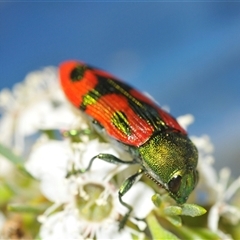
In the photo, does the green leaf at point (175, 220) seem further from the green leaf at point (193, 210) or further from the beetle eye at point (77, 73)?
the beetle eye at point (77, 73)

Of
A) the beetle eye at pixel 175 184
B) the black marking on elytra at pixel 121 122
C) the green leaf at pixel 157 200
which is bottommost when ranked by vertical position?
the green leaf at pixel 157 200

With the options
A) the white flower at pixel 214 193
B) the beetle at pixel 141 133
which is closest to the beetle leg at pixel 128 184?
the beetle at pixel 141 133

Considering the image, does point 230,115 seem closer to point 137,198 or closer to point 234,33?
point 234,33

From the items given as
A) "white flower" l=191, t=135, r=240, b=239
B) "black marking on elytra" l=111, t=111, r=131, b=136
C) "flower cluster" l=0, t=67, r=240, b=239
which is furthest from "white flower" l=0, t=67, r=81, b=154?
"white flower" l=191, t=135, r=240, b=239

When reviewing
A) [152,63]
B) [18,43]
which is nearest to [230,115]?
[152,63]

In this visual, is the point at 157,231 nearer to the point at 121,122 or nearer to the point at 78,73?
the point at 121,122

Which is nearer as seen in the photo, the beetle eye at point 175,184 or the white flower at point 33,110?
the beetle eye at point 175,184
